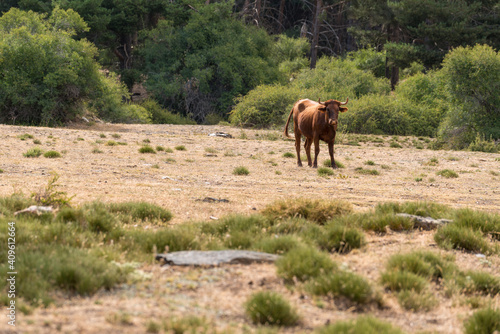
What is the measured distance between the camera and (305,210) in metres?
7.20

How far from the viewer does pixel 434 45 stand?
111 ft

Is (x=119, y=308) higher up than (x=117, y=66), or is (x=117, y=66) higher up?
(x=117, y=66)

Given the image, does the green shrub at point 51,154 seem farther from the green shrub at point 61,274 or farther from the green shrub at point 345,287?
the green shrub at point 345,287

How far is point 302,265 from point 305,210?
7.65 feet

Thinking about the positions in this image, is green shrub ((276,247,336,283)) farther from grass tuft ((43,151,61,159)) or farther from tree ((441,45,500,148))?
tree ((441,45,500,148))

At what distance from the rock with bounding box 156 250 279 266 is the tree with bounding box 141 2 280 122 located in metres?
27.8

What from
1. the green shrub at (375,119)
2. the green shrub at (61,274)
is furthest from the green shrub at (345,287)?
the green shrub at (375,119)

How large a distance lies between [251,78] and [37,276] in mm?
29826

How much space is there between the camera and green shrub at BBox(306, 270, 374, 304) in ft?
14.9

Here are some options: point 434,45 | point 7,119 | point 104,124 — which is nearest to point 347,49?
point 434,45

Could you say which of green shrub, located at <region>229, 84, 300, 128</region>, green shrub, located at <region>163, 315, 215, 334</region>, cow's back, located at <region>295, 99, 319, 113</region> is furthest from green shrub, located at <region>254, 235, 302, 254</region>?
green shrub, located at <region>229, 84, 300, 128</region>

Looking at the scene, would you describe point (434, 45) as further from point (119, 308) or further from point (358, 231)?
point (119, 308)

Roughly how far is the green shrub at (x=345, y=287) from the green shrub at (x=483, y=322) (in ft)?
2.58

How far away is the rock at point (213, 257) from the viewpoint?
5.12 m
